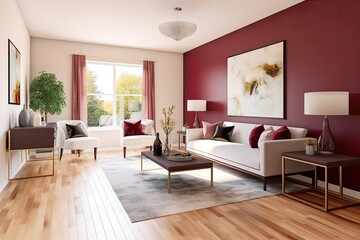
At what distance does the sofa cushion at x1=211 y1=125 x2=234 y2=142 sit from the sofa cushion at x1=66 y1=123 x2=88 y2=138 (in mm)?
2788

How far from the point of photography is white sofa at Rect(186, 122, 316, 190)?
11.3 feet

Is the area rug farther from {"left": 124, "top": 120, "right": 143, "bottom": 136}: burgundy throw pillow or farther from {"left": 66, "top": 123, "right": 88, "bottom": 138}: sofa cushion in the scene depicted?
{"left": 124, "top": 120, "right": 143, "bottom": 136}: burgundy throw pillow

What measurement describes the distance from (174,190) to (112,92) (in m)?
4.24

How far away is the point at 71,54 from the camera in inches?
250

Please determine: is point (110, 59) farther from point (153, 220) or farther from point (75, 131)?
point (153, 220)

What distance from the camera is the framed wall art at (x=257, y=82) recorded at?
442cm

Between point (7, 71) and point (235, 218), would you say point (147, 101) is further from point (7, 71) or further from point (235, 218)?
point (235, 218)

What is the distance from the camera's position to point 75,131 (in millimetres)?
5562

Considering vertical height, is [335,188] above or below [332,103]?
below

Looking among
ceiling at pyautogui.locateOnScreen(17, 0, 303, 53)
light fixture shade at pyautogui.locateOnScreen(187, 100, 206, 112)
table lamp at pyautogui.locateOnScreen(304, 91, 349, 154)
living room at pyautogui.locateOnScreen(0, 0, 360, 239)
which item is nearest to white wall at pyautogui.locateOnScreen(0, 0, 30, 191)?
living room at pyautogui.locateOnScreen(0, 0, 360, 239)

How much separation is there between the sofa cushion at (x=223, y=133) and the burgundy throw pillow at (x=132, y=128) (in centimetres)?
185

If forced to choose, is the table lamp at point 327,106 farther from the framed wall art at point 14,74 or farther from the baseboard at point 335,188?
the framed wall art at point 14,74

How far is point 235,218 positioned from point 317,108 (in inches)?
63.8

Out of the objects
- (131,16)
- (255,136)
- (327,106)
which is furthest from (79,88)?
(327,106)
